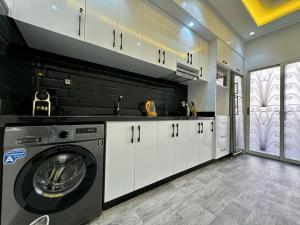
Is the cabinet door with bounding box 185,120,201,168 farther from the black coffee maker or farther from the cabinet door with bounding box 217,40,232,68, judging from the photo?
the black coffee maker

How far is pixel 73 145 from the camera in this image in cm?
103

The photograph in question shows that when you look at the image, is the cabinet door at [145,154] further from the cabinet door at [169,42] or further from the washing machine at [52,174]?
the cabinet door at [169,42]

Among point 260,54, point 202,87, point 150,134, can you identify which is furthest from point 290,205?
point 260,54

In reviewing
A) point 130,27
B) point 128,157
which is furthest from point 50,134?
point 130,27

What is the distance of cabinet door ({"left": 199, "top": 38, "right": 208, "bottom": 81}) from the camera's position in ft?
8.53

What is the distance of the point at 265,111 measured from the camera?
321 cm

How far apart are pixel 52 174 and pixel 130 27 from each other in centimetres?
167

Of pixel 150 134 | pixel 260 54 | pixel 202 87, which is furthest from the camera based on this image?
pixel 260 54

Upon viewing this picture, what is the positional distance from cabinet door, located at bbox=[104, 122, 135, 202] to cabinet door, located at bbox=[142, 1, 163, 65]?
0.99 m

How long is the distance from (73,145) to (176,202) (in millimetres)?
1192

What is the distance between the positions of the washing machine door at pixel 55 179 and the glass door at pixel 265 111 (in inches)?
149

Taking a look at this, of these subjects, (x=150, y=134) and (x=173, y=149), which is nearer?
(x=150, y=134)

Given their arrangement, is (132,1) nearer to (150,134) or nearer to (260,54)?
(150,134)

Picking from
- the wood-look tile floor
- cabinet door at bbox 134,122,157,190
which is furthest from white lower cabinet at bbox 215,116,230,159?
cabinet door at bbox 134,122,157,190
